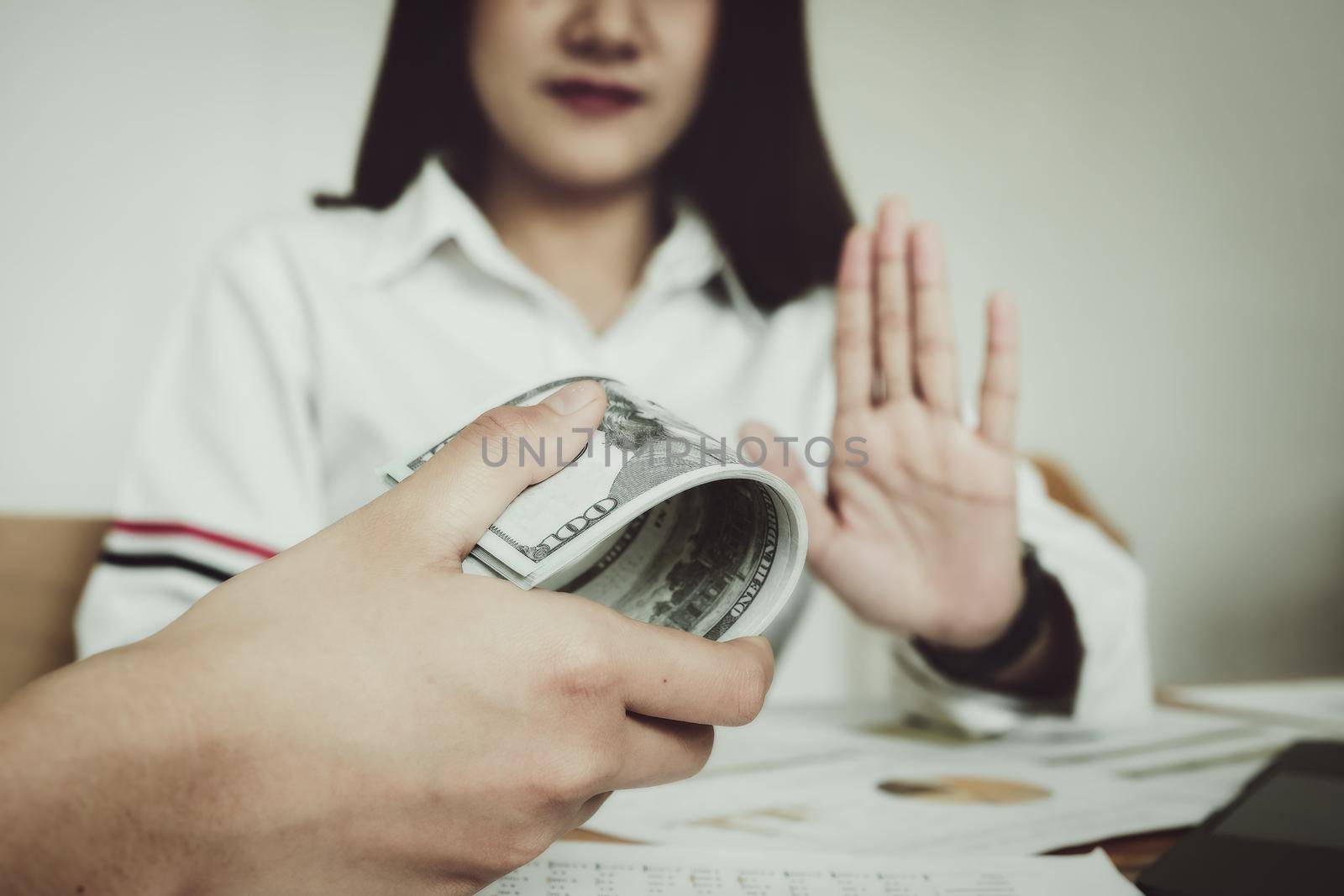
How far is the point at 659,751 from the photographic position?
15.4 inches

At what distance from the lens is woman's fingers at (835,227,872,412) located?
805 millimetres

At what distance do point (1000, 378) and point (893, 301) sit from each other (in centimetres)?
12

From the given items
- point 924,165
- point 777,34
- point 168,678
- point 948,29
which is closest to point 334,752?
point 168,678

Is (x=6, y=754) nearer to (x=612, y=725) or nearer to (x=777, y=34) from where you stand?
(x=612, y=725)

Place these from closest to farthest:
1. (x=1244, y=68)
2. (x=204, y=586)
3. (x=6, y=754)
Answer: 1. (x=6, y=754)
2. (x=204, y=586)
3. (x=1244, y=68)

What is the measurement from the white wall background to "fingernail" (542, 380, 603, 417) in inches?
45.7

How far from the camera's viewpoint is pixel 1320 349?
65.4 inches

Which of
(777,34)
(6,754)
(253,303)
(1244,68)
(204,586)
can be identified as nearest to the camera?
(6,754)

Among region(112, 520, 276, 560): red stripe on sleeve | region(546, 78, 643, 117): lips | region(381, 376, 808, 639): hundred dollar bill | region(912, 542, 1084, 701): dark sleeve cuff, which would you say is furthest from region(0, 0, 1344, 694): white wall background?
region(381, 376, 808, 639): hundred dollar bill

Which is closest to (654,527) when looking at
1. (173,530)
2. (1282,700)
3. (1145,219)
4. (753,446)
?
(753,446)

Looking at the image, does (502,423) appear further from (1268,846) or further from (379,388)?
(379,388)

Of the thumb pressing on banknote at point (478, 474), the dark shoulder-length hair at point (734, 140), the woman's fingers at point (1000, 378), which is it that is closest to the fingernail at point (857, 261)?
the woman's fingers at point (1000, 378)

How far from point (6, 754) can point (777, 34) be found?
3.72ft

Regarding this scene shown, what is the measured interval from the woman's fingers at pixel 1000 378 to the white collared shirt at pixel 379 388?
0.18 m
